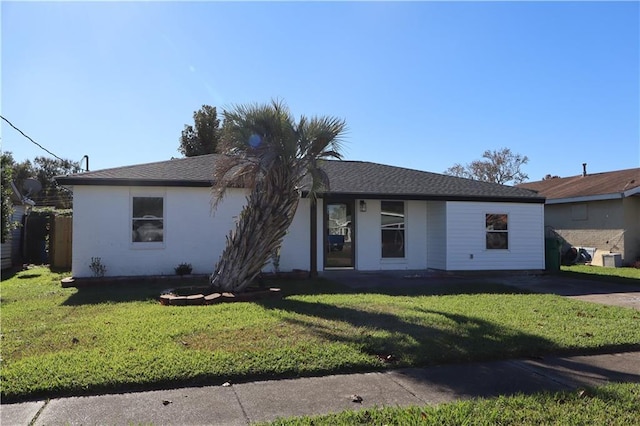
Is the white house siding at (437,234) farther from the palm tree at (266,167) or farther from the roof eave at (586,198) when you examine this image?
the roof eave at (586,198)

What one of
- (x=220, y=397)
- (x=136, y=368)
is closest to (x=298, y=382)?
(x=220, y=397)

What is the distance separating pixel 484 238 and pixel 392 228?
114 inches

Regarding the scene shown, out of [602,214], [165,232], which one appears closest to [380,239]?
[165,232]

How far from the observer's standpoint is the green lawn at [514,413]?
372 centimetres

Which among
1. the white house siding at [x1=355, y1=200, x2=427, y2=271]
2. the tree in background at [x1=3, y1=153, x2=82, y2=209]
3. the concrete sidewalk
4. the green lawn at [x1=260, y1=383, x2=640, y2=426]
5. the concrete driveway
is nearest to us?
the green lawn at [x1=260, y1=383, x2=640, y2=426]

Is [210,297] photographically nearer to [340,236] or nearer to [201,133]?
[340,236]

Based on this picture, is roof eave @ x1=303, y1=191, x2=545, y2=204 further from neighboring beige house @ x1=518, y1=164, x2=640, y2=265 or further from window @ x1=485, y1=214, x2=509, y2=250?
neighboring beige house @ x1=518, y1=164, x2=640, y2=265

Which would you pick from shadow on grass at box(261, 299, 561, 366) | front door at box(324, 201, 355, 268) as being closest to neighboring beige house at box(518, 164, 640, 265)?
front door at box(324, 201, 355, 268)

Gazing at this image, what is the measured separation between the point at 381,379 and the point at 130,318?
443 centimetres

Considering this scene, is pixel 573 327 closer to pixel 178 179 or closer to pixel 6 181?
pixel 178 179

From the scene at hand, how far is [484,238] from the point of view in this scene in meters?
14.8

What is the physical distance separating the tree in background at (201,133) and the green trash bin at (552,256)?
65.6 ft

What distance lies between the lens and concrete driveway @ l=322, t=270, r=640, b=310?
10727mm

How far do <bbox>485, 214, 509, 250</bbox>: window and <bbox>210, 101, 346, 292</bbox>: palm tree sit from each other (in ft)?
24.5
